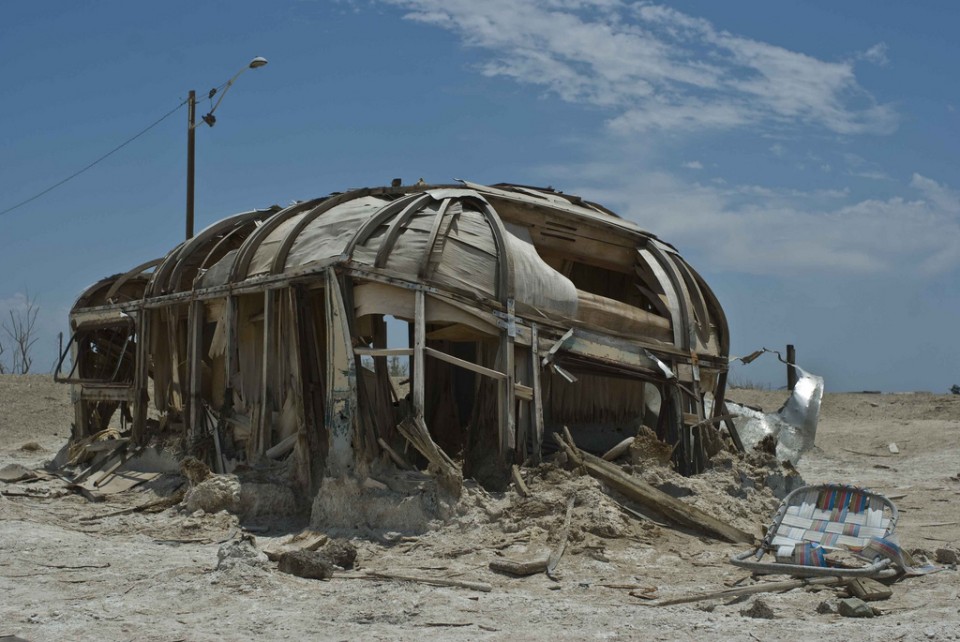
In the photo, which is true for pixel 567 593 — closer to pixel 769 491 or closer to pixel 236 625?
pixel 236 625

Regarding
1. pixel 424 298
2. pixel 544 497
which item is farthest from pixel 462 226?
pixel 544 497

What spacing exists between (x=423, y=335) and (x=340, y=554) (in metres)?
2.79

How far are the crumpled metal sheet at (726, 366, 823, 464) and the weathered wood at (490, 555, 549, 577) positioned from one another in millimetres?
11335

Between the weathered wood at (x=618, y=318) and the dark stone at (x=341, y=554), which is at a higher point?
the weathered wood at (x=618, y=318)

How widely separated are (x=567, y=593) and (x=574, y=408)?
19.4ft

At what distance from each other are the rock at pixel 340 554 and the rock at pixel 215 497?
2721 millimetres

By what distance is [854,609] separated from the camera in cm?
809

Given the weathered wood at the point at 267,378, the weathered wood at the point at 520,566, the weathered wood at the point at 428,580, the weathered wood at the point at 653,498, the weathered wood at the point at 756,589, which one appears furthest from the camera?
the weathered wood at the point at 267,378

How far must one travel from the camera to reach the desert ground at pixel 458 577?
7668 millimetres

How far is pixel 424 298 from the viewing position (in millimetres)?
11742

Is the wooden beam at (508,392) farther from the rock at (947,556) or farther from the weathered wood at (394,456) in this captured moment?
the rock at (947,556)

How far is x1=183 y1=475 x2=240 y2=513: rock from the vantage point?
12.4 m

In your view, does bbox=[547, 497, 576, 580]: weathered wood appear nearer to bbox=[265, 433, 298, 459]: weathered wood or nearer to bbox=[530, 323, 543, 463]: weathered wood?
bbox=[530, 323, 543, 463]: weathered wood

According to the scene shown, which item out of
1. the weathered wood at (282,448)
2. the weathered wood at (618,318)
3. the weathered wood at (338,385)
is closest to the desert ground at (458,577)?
the weathered wood at (338,385)
